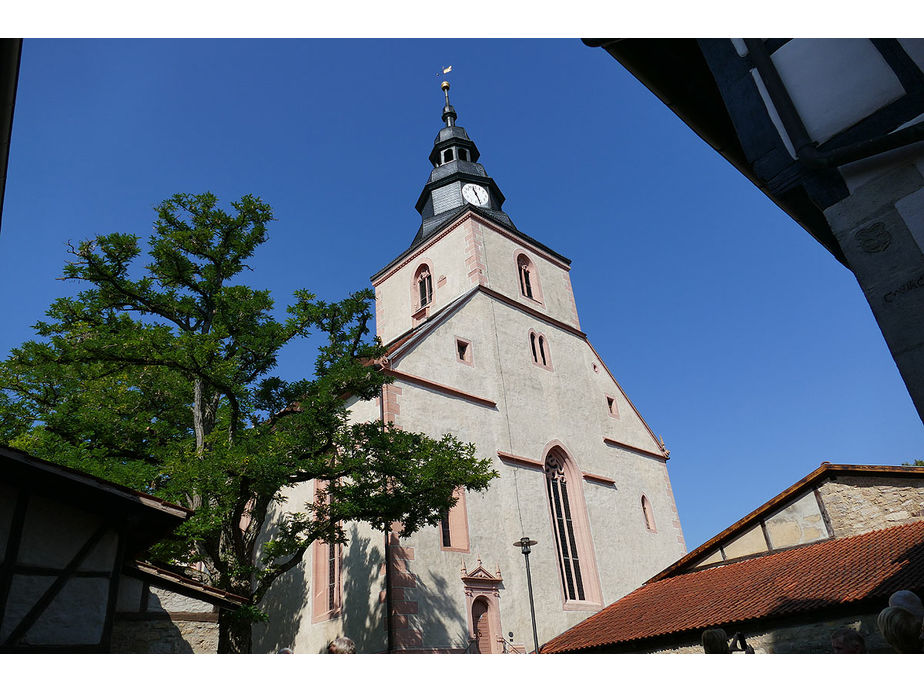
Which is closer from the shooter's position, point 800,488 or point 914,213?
point 914,213

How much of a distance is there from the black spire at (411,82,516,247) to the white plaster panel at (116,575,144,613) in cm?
1804

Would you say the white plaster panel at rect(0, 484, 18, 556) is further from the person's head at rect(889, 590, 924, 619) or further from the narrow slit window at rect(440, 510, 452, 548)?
the narrow slit window at rect(440, 510, 452, 548)

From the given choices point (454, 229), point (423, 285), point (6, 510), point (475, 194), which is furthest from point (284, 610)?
point (475, 194)

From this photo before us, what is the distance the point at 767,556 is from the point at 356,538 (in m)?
8.83

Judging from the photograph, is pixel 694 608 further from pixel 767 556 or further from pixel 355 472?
pixel 355 472

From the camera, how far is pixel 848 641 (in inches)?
122

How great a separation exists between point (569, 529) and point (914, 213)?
49.3ft

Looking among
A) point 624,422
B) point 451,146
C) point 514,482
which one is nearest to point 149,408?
point 514,482

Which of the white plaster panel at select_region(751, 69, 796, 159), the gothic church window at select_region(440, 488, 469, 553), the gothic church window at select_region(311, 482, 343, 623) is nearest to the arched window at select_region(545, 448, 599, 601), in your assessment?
the gothic church window at select_region(440, 488, 469, 553)

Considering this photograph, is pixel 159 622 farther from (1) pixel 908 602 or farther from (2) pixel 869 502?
(2) pixel 869 502

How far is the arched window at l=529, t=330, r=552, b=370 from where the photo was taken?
68.9 ft

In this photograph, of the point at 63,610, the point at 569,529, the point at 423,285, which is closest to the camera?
the point at 63,610

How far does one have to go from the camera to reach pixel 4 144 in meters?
3.96

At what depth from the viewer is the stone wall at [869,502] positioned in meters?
10.5
